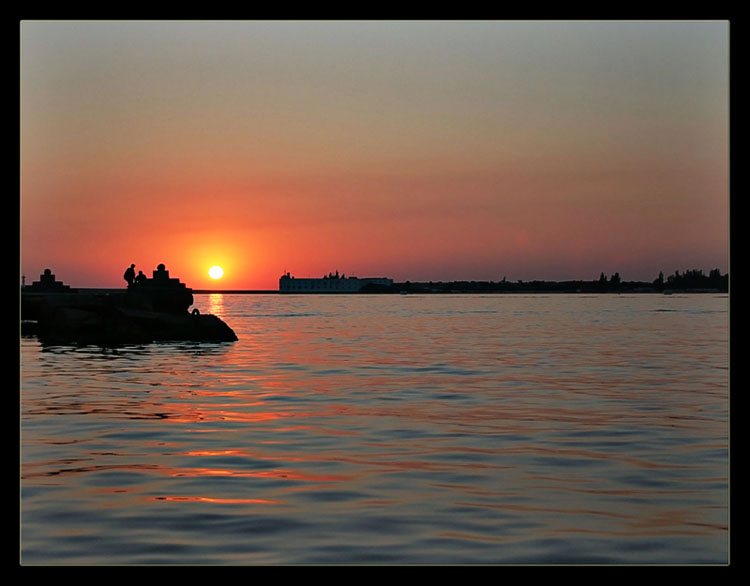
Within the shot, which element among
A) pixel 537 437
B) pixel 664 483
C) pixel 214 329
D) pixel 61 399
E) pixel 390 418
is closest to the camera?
pixel 664 483

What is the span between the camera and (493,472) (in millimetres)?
12391

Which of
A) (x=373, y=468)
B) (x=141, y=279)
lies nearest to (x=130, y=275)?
(x=141, y=279)

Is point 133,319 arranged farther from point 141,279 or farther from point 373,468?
point 373,468

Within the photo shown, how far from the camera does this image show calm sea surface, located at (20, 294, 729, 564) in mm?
8852

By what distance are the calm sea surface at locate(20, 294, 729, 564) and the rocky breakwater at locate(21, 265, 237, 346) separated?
12.2 metres

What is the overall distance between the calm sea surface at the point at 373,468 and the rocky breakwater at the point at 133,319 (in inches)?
480

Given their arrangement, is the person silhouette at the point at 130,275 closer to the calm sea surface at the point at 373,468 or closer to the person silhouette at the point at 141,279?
the person silhouette at the point at 141,279

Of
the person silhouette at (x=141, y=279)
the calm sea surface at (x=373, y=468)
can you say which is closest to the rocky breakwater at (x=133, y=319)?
the person silhouette at (x=141, y=279)

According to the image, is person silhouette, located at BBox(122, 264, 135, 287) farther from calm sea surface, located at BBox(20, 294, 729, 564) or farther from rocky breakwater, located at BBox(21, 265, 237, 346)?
calm sea surface, located at BBox(20, 294, 729, 564)

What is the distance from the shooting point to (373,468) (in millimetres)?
12680

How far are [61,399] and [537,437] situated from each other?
11697mm
